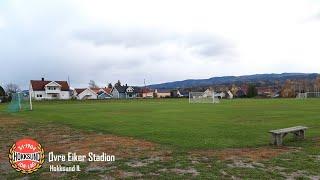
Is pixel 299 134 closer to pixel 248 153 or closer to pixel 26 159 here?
pixel 248 153

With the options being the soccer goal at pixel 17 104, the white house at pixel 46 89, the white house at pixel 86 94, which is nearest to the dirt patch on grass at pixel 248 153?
the soccer goal at pixel 17 104

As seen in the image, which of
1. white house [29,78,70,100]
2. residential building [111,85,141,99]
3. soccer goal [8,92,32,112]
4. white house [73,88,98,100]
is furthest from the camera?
residential building [111,85,141,99]

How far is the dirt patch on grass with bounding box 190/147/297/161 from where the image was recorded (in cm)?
1147

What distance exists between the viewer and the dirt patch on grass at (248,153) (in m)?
11.5

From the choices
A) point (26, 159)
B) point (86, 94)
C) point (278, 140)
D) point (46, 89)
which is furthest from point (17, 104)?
point (86, 94)

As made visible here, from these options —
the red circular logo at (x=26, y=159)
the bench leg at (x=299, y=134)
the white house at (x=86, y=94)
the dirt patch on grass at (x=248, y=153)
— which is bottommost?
the dirt patch on grass at (x=248, y=153)

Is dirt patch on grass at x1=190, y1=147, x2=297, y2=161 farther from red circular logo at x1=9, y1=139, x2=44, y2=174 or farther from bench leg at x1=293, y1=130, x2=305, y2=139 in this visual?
red circular logo at x1=9, y1=139, x2=44, y2=174

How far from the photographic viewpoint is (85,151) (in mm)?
12539

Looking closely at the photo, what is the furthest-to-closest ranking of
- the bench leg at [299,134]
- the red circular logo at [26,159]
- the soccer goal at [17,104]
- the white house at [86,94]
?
1. the white house at [86,94]
2. the soccer goal at [17,104]
3. the bench leg at [299,134]
4. the red circular logo at [26,159]

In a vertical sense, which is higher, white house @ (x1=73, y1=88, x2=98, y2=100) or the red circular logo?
white house @ (x1=73, y1=88, x2=98, y2=100)

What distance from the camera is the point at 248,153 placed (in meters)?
12.1

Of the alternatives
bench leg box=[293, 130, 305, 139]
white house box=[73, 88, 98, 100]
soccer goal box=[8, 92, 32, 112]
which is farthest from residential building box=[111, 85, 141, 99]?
bench leg box=[293, 130, 305, 139]

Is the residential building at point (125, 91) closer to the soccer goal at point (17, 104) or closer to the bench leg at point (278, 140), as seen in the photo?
the soccer goal at point (17, 104)

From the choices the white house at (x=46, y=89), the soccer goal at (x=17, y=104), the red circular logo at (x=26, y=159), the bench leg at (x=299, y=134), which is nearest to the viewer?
the red circular logo at (x=26, y=159)
